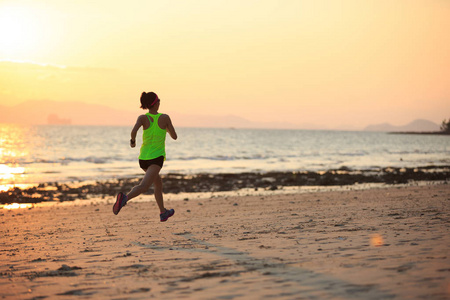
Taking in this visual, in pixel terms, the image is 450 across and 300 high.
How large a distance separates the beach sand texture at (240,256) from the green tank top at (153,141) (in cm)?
142

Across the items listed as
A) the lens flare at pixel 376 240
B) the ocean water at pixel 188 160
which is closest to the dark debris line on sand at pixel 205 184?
the ocean water at pixel 188 160

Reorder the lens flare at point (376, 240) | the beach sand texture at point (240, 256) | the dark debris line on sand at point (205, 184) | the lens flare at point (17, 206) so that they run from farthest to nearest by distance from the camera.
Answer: the dark debris line on sand at point (205, 184) < the lens flare at point (17, 206) < the lens flare at point (376, 240) < the beach sand texture at point (240, 256)

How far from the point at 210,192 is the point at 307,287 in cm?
1458

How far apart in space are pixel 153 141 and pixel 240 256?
2764mm

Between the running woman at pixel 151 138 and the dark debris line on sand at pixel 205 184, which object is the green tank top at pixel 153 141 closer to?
the running woman at pixel 151 138

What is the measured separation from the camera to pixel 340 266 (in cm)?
521

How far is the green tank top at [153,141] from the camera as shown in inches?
305

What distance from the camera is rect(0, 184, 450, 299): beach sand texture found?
4.57 metres

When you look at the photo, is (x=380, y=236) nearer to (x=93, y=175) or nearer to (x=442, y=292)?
(x=442, y=292)

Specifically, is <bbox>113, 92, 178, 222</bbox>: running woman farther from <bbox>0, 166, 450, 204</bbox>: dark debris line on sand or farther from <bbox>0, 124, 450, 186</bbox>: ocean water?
<bbox>0, 124, 450, 186</bbox>: ocean water

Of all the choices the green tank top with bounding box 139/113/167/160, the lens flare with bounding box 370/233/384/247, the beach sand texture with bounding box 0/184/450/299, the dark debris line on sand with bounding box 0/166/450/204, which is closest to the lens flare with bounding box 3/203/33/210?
the dark debris line on sand with bounding box 0/166/450/204

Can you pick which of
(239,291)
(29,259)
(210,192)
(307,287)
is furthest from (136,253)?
(210,192)

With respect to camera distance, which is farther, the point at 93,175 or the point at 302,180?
the point at 93,175

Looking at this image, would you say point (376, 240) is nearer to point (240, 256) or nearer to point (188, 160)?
point (240, 256)
